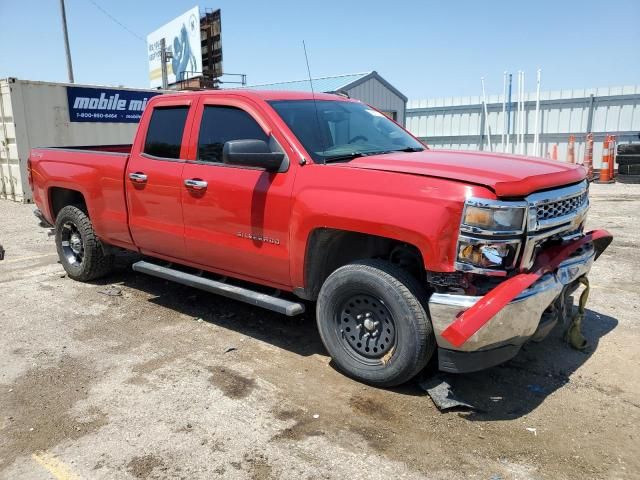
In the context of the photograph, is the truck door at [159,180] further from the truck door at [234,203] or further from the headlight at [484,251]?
the headlight at [484,251]

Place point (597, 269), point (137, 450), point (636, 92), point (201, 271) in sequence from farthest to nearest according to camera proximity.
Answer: point (636, 92) → point (597, 269) → point (201, 271) → point (137, 450)

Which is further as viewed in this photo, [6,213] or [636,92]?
[636,92]

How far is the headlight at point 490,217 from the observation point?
303 centimetres

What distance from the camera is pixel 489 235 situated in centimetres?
303

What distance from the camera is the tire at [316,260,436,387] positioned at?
3.34 m

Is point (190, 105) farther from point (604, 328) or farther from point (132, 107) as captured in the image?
point (132, 107)

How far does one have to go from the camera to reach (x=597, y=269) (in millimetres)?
6324

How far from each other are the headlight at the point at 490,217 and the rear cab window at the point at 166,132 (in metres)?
2.76

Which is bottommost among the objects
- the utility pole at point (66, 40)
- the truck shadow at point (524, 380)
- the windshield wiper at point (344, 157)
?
the truck shadow at point (524, 380)

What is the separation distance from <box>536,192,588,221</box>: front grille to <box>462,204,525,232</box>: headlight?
26 centimetres

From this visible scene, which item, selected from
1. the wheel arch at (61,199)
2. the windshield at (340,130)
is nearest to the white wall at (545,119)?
the windshield at (340,130)

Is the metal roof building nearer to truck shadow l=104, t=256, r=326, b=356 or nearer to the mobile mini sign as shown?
the mobile mini sign

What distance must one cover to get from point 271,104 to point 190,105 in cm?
92

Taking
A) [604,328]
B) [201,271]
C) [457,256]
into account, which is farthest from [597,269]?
[201,271]
